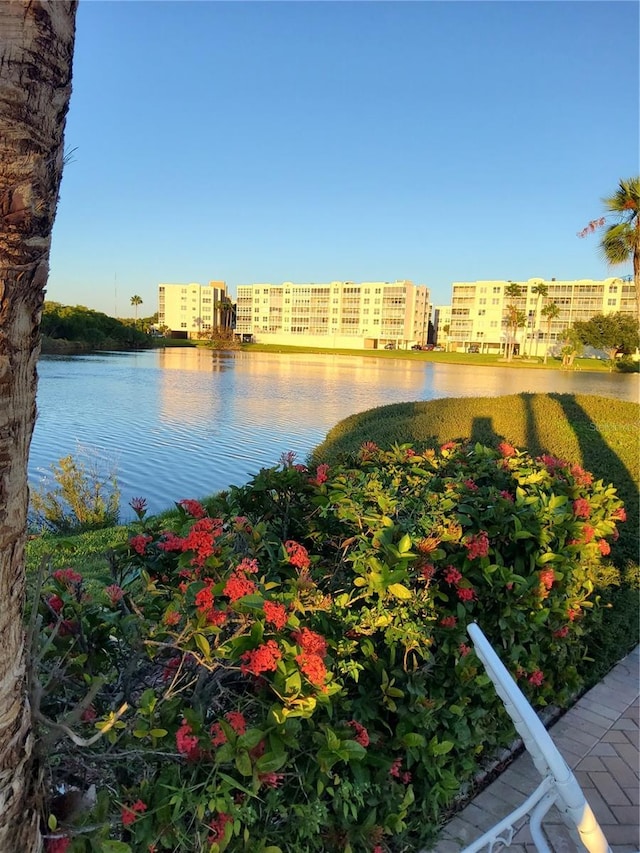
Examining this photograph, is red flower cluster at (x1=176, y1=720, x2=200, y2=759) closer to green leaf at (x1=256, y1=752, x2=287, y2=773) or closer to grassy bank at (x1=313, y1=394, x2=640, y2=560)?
green leaf at (x1=256, y1=752, x2=287, y2=773)

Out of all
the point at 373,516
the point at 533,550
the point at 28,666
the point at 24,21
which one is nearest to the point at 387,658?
the point at 373,516

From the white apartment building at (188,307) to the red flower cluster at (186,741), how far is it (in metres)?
105

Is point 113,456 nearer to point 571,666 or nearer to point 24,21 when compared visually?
point 571,666

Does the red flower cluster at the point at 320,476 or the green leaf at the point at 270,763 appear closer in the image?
the green leaf at the point at 270,763

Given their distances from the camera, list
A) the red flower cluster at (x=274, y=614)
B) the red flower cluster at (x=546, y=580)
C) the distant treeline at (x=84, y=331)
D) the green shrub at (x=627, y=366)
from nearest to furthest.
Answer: the red flower cluster at (x=274, y=614)
the red flower cluster at (x=546, y=580)
the distant treeline at (x=84, y=331)
the green shrub at (x=627, y=366)

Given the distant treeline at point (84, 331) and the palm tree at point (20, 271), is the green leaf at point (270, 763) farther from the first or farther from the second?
the distant treeline at point (84, 331)

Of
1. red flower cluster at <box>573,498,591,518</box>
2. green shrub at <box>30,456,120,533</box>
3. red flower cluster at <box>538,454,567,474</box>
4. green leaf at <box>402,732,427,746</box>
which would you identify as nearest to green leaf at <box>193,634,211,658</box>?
green leaf at <box>402,732,427,746</box>

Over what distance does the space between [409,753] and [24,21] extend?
80.0 inches

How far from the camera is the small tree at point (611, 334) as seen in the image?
5209cm

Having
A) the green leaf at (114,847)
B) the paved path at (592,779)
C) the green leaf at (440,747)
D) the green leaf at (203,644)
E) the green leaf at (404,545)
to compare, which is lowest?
the paved path at (592,779)

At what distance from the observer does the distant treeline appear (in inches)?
1800

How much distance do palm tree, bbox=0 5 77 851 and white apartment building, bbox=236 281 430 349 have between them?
95.4 meters

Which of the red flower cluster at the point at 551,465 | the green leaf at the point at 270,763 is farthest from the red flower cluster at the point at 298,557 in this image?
the red flower cluster at the point at 551,465

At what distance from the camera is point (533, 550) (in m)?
2.45
